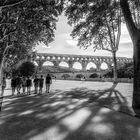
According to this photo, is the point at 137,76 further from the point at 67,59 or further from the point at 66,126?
the point at 67,59

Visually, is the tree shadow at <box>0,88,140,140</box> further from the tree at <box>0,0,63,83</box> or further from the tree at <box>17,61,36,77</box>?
the tree at <box>17,61,36,77</box>

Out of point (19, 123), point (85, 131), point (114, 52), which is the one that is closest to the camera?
point (85, 131)

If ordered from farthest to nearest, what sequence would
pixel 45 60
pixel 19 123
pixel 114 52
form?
1. pixel 45 60
2. pixel 114 52
3. pixel 19 123

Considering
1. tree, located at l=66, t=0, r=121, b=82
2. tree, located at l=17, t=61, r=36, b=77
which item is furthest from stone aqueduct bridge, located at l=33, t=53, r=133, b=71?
tree, located at l=66, t=0, r=121, b=82

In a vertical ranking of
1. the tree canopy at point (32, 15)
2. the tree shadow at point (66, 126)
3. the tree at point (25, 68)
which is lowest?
the tree shadow at point (66, 126)

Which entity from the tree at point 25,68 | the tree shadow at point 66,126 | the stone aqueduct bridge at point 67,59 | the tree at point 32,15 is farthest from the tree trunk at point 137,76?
the stone aqueduct bridge at point 67,59

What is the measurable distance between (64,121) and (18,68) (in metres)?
68.6

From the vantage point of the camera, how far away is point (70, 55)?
117 metres

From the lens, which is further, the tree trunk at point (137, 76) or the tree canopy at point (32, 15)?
the tree canopy at point (32, 15)

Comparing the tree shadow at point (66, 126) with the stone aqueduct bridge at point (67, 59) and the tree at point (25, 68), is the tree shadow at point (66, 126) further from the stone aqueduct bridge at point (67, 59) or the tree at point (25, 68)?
the stone aqueduct bridge at point (67, 59)

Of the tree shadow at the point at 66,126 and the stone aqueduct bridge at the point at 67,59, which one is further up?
the stone aqueduct bridge at the point at 67,59

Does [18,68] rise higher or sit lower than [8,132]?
higher

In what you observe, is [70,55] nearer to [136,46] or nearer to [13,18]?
[13,18]

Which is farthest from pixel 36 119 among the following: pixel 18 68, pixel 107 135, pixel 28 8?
pixel 18 68
